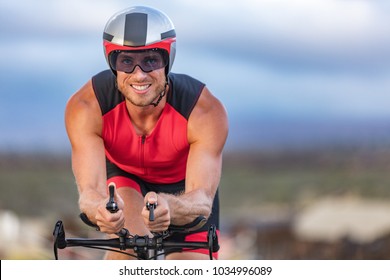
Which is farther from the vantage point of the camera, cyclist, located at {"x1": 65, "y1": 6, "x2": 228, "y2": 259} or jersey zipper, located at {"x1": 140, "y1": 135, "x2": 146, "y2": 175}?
jersey zipper, located at {"x1": 140, "y1": 135, "x2": 146, "y2": 175}

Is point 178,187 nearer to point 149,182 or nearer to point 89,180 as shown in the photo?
point 149,182

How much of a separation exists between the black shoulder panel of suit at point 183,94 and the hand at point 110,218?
174 centimetres

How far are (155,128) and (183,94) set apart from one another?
0.41 meters

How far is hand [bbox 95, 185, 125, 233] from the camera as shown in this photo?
22.3 feet

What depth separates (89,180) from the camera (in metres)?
7.95

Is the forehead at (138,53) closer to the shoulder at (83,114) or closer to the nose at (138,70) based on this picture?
the nose at (138,70)

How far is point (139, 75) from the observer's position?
7.68m

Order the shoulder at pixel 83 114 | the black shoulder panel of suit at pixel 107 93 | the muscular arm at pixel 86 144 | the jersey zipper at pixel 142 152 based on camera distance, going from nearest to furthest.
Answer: the muscular arm at pixel 86 144, the shoulder at pixel 83 114, the black shoulder panel of suit at pixel 107 93, the jersey zipper at pixel 142 152

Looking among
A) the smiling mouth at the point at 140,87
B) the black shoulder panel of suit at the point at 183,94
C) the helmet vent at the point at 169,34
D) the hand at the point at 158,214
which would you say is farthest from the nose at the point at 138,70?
the hand at the point at 158,214

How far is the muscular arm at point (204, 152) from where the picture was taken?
7.77 metres

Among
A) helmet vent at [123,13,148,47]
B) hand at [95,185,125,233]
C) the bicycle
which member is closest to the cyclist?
helmet vent at [123,13,148,47]

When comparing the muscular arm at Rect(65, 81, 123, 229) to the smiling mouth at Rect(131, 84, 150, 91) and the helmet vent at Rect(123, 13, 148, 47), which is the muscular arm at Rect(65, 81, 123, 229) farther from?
the helmet vent at Rect(123, 13, 148, 47)
